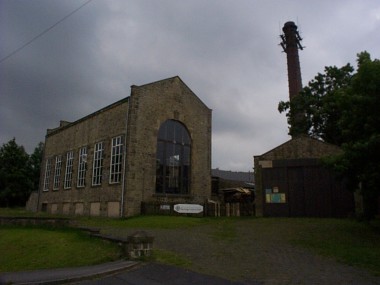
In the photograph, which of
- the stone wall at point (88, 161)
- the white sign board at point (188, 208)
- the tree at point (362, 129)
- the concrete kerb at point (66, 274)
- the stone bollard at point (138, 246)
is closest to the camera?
the concrete kerb at point (66, 274)

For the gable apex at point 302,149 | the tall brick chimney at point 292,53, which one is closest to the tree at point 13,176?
the tall brick chimney at point 292,53

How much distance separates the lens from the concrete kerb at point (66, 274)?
750 centimetres

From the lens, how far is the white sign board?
2194 centimetres

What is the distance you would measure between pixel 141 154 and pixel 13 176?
30.3m

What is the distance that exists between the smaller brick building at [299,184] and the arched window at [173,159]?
5.88m

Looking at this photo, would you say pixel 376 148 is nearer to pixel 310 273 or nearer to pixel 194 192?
pixel 310 273

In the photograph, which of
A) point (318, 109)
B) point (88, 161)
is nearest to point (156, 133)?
point (88, 161)

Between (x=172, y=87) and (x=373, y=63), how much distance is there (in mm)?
15968

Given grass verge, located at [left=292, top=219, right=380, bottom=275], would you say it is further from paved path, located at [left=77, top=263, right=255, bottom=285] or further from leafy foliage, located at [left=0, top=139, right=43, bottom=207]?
leafy foliage, located at [left=0, top=139, right=43, bottom=207]

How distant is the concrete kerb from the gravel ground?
5.82 feet

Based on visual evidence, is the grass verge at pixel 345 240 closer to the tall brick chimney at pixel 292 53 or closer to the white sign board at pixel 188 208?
the white sign board at pixel 188 208

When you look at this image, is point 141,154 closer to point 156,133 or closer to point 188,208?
point 156,133

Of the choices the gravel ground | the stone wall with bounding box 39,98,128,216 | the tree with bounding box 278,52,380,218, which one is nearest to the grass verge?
the gravel ground

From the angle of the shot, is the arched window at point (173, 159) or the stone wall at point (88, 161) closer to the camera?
the stone wall at point (88, 161)
